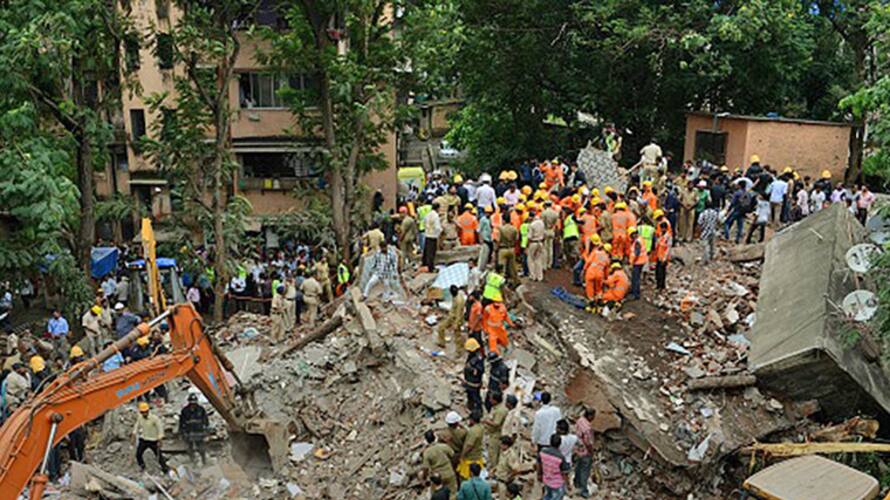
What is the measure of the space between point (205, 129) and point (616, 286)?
12289 millimetres

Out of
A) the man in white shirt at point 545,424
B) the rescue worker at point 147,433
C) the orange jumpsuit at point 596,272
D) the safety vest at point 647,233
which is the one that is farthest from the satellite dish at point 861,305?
the rescue worker at point 147,433

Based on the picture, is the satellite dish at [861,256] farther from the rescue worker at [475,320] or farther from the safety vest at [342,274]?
the safety vest at [342,274]

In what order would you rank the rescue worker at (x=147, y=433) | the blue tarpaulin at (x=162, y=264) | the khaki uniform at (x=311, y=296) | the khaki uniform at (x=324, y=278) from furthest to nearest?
1. the blue tarpaulin at (x=162, y=264)
2. the khaki uniform at (x=324, y=278)
3. the khaki uniform at (x=311, y=296)
4. the rescue worker at (x=147, y=433)

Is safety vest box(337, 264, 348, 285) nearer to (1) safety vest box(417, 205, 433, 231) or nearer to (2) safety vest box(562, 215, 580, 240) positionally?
(1) safety vest box(417, 205, 433, 231)

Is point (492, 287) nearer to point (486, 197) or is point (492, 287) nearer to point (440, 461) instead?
point (440, 461)

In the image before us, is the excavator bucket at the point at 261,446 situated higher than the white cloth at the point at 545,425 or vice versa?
the white cloth at the point at 545,425

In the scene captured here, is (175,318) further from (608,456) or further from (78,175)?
(78,175)

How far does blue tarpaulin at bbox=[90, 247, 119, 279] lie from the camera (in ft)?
74.8

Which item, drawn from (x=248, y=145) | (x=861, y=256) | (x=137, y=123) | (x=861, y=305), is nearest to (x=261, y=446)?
(x=861, y=305)

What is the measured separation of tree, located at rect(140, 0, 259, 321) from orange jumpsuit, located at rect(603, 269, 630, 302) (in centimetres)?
1021

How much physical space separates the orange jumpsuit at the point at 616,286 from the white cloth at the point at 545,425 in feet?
14.1

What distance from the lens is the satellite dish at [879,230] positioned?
1259 cm

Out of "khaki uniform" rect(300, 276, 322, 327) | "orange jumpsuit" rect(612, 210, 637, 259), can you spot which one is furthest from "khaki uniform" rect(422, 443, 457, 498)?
"khaki uniform" rect(300, 276, 322, 327)

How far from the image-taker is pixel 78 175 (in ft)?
62.6
